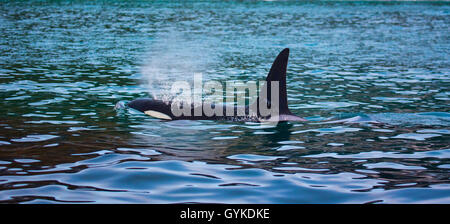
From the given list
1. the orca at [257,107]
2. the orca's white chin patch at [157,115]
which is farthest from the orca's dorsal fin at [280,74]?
the orca's white chin patch at [157,115]

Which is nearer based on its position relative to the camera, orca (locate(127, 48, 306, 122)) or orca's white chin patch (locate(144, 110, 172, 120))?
orca (locate(127, 48, 306, 122))

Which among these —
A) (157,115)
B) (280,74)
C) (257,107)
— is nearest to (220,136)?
(257,107)

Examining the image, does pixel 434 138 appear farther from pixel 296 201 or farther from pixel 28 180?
pixel 28 180

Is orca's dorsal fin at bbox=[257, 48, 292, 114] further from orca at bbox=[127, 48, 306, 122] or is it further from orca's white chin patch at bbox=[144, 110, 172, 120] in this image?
orca's white chin patch at bbox=[144, 110, 172, 120]

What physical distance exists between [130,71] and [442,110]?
11.3 meters

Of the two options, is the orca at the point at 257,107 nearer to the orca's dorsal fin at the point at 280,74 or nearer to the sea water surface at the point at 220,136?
the orca's dorsal fin at the point at 280,74

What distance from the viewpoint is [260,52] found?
26953mm

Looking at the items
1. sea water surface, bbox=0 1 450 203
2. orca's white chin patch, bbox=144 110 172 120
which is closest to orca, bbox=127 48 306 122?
orca's white chin patch, bbox=144 110 172 120

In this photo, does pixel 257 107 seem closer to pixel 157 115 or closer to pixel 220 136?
pixel 220 136

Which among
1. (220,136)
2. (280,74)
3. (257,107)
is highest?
(280,74)

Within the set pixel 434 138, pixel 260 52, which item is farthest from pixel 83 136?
pixel 260 52

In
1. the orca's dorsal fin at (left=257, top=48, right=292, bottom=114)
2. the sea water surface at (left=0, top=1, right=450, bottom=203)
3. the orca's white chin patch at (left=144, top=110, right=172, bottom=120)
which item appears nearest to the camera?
the sea water surface at (left=0, top=1, right=450, bottom=203)

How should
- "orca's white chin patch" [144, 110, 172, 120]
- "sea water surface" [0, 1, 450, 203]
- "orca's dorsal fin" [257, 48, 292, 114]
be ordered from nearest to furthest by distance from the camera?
"sea water surface" [0, 1, 450, 203] < "orca's dorsal fin" [257, 48, 292, 114] < "orca's white chin patch" [144, 110, 172, 120]

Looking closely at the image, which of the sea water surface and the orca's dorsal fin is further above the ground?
the orca's dorsal fin
